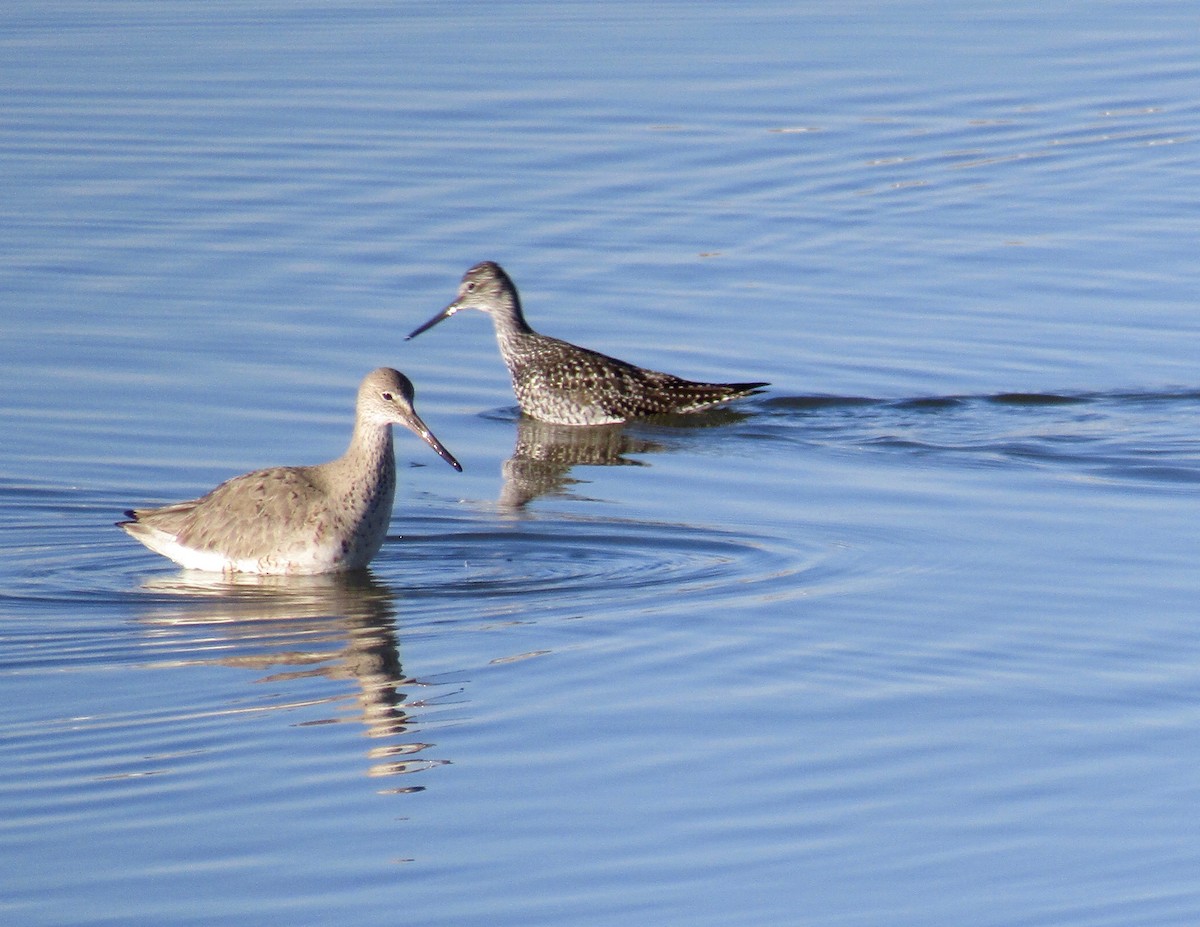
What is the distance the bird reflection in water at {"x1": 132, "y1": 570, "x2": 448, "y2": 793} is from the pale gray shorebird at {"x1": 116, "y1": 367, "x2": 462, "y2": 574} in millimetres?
98

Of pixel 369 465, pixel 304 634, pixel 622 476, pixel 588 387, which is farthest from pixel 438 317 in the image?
Answer: pixel 304 634

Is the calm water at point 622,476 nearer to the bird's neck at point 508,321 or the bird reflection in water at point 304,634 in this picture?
the bird reflection in water at point 304,634

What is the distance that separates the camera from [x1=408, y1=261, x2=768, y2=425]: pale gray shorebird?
1325 centimetres

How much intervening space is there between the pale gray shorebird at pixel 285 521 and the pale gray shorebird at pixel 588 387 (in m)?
3.52

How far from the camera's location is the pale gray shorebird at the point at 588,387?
1325cm

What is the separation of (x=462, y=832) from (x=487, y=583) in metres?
3.08

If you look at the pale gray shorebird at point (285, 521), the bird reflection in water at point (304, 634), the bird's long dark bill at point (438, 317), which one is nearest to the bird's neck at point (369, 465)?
the pale gray shorebird at point (285, 521)

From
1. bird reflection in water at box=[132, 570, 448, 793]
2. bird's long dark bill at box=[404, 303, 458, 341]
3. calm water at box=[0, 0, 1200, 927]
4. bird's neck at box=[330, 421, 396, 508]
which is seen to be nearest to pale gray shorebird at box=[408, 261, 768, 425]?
bird's long dark bill at box=[404, 303, 458, 341]

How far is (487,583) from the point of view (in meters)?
9.63

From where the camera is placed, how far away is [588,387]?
13.7 meters

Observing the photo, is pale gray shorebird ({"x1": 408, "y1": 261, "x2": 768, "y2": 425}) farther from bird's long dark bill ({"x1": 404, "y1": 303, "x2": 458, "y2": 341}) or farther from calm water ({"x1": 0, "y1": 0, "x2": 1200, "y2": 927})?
calm water ({"x1": 0, "y1": 0, "x2": 1200, "y2": 927})

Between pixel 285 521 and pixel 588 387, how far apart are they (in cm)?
417

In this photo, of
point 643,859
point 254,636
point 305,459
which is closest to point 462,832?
point 643,859

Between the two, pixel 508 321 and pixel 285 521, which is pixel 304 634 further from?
pixel 508 321
